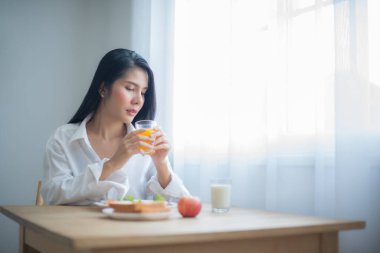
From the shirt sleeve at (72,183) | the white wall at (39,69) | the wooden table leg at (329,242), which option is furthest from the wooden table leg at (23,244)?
the white wall at (39,69)

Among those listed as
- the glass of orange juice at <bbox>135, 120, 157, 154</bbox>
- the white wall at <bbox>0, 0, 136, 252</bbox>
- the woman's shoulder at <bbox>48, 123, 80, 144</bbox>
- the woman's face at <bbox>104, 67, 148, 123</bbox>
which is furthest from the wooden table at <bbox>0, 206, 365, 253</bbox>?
the white wall at <bbox>0, 0, 136, 252</bbox>

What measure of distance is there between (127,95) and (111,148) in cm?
27

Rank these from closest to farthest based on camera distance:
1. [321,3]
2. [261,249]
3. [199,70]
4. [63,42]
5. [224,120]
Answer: [261,249], [321,3], [224,120], [199,70], [63,42]

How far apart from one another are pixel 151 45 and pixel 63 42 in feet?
2.77

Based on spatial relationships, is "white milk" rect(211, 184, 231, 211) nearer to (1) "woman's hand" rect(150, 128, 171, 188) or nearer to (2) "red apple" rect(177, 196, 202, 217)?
(2) "red apple" rect(177, 196, 202, 217)

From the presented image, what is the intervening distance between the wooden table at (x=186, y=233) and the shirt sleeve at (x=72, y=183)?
26 centimetres

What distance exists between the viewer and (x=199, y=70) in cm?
254

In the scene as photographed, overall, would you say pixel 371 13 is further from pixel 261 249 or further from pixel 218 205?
pixel 261 249

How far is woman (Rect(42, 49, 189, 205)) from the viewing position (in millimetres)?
1653

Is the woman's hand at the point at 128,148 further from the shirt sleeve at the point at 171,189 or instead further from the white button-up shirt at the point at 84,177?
the shirt sleeve at the point at 171,189

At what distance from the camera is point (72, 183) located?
65.6 inches

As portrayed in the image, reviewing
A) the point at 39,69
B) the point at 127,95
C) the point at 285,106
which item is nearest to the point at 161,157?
the point at 127,95

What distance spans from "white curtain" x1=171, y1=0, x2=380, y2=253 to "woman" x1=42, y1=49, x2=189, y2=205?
422mm

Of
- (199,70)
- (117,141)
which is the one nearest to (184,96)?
(199,70)
